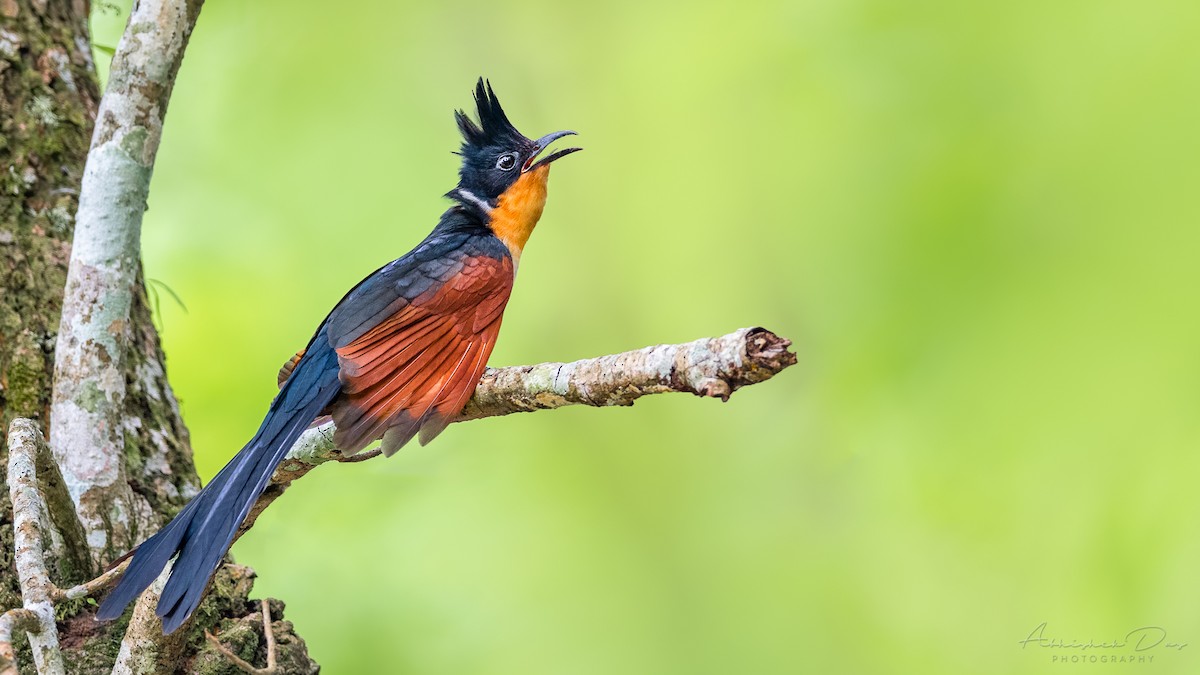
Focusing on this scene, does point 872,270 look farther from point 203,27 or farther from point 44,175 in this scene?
point 203,27

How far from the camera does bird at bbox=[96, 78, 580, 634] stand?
199cm

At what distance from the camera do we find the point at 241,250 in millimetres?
5074

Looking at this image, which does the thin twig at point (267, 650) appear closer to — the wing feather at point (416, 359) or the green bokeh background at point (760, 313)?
the wing feather at point (416, 359)

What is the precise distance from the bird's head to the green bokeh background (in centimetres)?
151

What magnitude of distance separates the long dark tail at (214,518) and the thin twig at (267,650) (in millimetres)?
222

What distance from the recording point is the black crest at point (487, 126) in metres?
3.43

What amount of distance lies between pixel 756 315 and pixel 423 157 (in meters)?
1.88

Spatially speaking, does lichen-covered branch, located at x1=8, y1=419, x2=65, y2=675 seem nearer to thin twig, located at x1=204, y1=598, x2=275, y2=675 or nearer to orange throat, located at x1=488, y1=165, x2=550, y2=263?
thin twig, located at x1=204, y1=598, x2=275, y2=675

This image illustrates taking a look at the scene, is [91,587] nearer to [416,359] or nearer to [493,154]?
[416,359]

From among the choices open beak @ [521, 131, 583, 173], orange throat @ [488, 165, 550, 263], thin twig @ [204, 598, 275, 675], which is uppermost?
open beak @ [521, 131, 583, 173]
